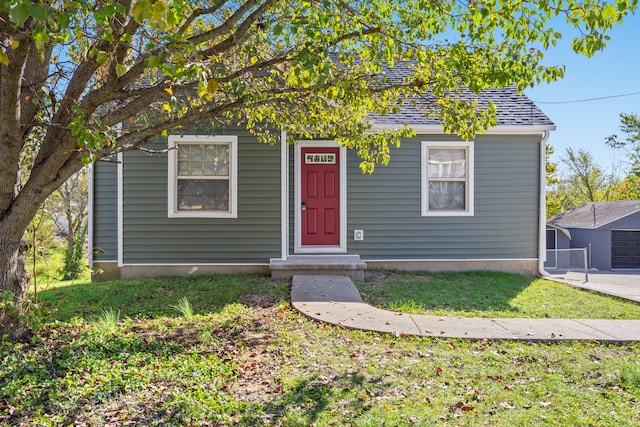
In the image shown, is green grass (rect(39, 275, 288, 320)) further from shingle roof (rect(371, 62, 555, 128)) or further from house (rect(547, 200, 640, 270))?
house (rect(547, 200, 640, 270))

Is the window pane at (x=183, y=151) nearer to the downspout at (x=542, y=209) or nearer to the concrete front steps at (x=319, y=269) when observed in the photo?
the concrete front steps at (x=319, y=269)

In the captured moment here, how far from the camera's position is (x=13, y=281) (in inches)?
138

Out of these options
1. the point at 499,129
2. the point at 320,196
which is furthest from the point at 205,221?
the point at 499,129

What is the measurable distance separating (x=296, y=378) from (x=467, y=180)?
6478mm

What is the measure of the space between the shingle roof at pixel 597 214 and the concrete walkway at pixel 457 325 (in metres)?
12.6

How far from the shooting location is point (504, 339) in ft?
13.7

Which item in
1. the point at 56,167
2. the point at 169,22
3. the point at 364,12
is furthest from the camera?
the point at 364,12

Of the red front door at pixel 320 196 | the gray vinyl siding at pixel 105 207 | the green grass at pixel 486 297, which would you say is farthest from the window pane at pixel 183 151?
the green grass at pixel 486 297

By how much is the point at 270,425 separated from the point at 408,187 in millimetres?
6450

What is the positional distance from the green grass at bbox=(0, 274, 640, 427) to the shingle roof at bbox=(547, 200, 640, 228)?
13.9 metres

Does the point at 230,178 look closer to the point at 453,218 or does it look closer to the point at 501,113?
the point at 453,218

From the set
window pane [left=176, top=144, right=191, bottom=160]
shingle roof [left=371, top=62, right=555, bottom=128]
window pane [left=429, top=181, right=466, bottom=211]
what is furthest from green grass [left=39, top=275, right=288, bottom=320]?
shingle roof [left=371, top=62, right=555, bottom=128]

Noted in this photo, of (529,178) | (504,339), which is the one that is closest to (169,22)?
(504,339)

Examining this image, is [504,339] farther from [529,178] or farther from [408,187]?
[529,178]
